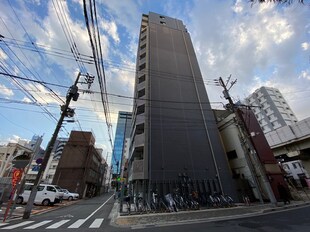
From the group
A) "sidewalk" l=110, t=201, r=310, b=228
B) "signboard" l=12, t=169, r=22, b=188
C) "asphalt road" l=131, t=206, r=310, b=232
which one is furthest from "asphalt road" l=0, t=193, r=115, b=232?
"asphalt road" l=131, t=206, r=310, b=232

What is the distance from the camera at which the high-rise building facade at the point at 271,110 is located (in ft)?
184

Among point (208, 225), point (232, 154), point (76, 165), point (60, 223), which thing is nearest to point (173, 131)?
point (232, 154)

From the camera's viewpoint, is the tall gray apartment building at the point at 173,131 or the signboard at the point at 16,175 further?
the tall gray apartment building at the point at 173,131

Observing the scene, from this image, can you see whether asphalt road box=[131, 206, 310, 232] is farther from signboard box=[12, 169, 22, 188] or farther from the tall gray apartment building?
the tall gray apartment building

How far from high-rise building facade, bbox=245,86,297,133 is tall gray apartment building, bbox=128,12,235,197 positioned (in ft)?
140

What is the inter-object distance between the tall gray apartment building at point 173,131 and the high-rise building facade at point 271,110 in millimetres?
42663

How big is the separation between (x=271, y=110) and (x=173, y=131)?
56206 mm

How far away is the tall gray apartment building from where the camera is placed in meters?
16.2

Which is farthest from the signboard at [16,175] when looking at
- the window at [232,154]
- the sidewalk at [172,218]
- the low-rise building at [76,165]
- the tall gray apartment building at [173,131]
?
the low-rise building at [76,165]

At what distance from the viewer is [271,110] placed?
58.6 meters

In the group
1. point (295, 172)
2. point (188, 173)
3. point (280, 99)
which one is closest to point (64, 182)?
point (188, 173)

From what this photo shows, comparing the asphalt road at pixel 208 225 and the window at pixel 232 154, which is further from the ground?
the window at pixel 232 154

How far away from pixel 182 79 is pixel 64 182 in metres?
32.7

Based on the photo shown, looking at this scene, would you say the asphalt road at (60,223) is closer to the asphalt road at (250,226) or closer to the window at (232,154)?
the asphalt road at (250,226)
